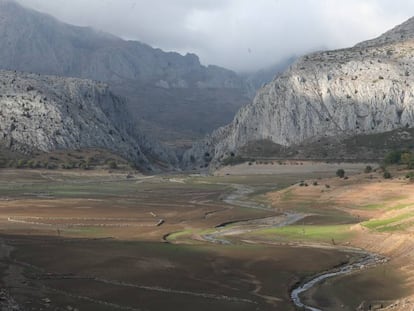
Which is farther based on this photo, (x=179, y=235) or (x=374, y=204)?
(x=374, y=204)

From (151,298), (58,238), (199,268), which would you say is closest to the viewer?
(151,298)

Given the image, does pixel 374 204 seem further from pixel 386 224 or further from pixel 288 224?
pixel 386 224

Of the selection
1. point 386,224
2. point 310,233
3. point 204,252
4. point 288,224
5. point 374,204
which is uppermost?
point 386,224

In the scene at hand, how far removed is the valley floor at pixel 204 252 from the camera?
3650 cm

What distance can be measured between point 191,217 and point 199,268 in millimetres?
41568

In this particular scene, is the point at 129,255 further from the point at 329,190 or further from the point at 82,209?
the point at 329,190

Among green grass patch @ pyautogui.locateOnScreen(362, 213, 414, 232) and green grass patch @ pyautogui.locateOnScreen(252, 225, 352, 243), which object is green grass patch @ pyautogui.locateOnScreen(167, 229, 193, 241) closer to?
green grass patch @ pyautogui.locateOnScreen(252, 225, 352, 243)

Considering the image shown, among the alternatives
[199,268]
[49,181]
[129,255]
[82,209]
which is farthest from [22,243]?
[49,181]

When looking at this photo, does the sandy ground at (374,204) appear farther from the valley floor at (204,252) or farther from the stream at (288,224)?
the stream at (288,224)

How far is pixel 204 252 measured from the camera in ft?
175

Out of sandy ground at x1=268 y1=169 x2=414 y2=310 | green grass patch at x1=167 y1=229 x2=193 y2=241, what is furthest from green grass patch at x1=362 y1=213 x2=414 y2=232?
green grass patch at x1=167 y1=229 x2=193 y2=241

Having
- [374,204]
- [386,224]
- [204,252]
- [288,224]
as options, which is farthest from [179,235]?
[374,204]

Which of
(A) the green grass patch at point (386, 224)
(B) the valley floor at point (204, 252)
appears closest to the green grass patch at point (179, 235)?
(B) the valley floor at point (204, 252)

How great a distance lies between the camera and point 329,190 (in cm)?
11344
